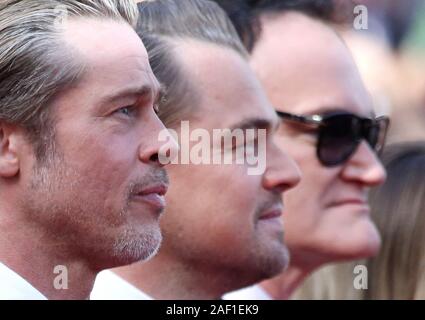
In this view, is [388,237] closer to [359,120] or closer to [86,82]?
[359,120]

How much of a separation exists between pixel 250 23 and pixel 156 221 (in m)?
0.89

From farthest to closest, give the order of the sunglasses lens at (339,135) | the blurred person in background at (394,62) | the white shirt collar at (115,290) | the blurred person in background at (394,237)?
the blurred person in background at (394,62) < the blurred person in background at (394,237) < the sunglasses lens at (339,135) < the white shirt collar at (115,290)

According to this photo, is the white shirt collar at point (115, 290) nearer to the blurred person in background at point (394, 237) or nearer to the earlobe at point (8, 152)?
the earlobe at point (8, 152)

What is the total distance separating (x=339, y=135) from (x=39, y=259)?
1.06 m

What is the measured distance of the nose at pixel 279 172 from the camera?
2791 mm

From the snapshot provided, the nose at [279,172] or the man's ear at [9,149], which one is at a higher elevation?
the man's ear at [9,149]

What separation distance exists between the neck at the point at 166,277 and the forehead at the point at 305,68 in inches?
23.6

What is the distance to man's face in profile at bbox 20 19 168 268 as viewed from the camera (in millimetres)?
2340

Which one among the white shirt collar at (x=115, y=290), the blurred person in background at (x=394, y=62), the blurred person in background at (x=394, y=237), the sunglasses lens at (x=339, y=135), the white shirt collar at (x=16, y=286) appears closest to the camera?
the white shirt collar at (x=16, y=286)

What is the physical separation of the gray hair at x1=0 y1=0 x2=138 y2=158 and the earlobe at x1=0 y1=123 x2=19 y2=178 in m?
0.02

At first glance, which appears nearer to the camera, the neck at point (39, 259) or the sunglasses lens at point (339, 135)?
the neck at point (39, 259)

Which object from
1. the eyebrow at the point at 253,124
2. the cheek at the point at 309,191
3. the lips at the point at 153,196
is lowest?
the cheek at the point at 309,191

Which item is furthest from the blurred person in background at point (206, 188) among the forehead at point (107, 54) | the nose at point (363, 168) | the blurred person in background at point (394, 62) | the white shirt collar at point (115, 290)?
the blurred person in background at point (394, 62)
